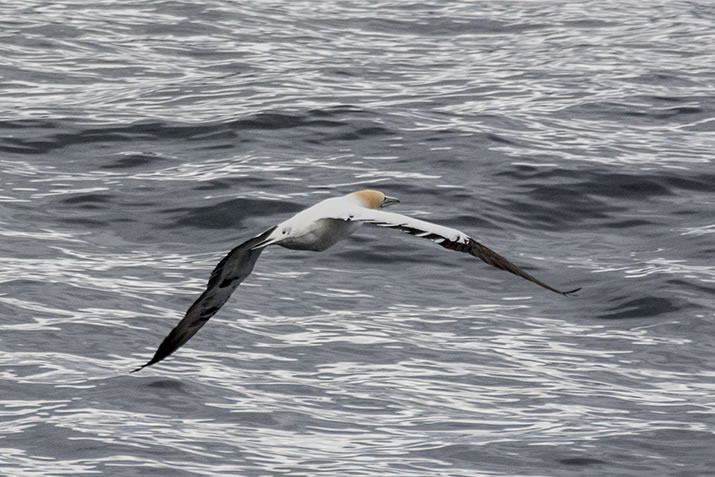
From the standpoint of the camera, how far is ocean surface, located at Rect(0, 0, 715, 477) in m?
15.0

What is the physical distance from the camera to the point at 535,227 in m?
21.7

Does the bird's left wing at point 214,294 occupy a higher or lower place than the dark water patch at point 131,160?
higher

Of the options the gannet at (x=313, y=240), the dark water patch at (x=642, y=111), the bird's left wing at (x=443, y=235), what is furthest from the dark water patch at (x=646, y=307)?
the dark water patch at (x=642, y=111)

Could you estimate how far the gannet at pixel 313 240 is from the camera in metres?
10.7

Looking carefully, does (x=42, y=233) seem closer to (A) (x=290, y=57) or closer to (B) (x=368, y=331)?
(B) (x=368, y=331)

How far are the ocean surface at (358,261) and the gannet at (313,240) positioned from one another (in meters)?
2.48

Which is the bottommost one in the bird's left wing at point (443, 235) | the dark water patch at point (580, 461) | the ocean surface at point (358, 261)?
the dark water patch at point (580, 461)

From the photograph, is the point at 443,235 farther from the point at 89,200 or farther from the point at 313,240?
the point at 89,200

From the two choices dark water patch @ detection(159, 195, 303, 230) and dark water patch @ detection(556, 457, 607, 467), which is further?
dark water patch @ detection(159, 195, 303, 230)

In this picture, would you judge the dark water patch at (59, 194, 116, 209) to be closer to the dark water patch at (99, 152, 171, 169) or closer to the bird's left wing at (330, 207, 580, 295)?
the dark water patch at (99, 152, 171, 169)

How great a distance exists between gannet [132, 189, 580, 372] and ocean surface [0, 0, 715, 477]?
8.14 feet

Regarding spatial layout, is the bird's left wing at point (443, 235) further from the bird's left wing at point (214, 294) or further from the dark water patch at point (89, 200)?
the dark water patch at point (89, 200)

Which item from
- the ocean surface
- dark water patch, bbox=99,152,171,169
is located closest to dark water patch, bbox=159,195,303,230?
the ocean surface

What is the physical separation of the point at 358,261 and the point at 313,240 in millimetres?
8527
